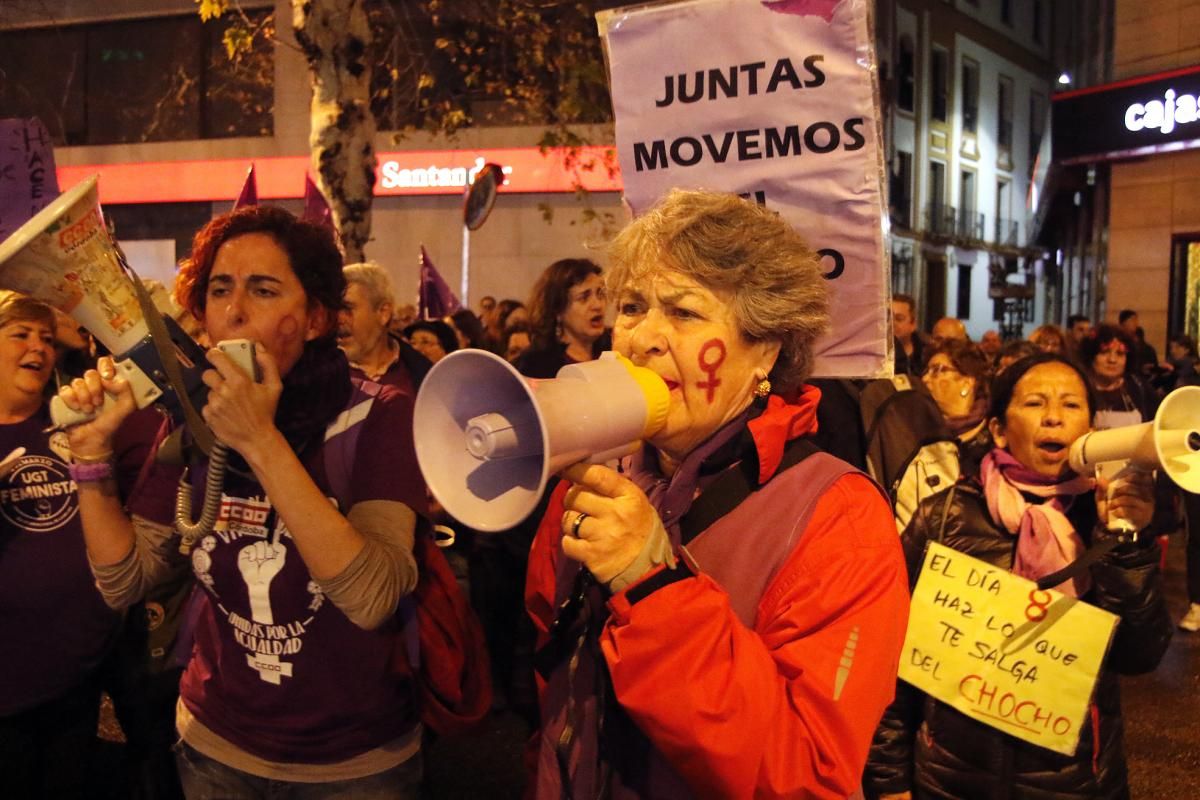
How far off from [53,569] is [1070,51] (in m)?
46.4

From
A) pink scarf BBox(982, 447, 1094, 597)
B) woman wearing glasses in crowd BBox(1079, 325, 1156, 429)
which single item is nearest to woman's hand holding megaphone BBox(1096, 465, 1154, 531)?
pink scarf BBox(982, 447, 1094, 597)

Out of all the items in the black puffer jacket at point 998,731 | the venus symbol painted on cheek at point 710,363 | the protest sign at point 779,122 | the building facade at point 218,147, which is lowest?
the black puffer jacket at point 998,731

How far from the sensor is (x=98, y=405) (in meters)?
2.28

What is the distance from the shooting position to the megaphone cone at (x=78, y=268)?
199 cm

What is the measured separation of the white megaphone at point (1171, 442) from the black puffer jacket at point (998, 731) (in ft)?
0.71

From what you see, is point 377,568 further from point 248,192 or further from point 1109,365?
point 1109,365

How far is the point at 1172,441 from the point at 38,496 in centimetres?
314

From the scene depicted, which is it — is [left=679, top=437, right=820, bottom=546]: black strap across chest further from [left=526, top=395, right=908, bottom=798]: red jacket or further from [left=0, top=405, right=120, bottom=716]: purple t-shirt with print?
[left=0, top=405, right=120, bottom=716]: purple t-shirt with print

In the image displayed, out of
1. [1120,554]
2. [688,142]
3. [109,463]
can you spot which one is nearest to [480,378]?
[109,463]

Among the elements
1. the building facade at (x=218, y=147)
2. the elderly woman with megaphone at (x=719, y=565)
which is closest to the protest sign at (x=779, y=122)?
the elderly woman with megaphone at (x=719, y=565)

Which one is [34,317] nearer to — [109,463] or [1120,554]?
[109,463]

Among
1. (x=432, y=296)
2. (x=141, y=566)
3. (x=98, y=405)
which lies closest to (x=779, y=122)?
(x=98, y=405)

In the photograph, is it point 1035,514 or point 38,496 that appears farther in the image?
Result: point 38,496

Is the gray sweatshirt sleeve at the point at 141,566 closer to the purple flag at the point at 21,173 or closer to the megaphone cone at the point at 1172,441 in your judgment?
the purple flag at the point at 21,173
